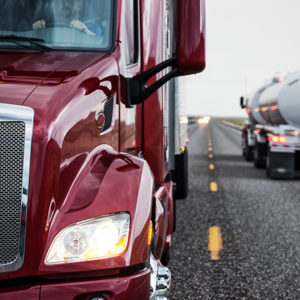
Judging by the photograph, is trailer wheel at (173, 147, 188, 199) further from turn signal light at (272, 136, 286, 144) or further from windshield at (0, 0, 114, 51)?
turn signal light at (272, 136, 286, 144)

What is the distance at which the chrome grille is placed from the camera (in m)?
2.58

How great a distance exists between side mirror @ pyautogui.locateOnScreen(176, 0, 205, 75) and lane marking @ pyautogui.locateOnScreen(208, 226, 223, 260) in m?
3.20

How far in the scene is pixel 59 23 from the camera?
3.62 meters

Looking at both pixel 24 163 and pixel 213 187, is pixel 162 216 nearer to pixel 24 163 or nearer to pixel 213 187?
pixel 24 163

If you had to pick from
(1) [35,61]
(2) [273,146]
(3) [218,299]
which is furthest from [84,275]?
(2) [273,146]

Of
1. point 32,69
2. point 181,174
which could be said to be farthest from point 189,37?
point 181,174

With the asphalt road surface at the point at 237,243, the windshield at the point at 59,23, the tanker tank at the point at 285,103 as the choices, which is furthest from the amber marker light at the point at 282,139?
the windshield at the point at 59,23

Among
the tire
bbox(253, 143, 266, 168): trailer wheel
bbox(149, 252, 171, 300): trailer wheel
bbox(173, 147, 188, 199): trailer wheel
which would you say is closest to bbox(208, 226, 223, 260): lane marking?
bbox(173, 147, 188, 199): trailer wheel

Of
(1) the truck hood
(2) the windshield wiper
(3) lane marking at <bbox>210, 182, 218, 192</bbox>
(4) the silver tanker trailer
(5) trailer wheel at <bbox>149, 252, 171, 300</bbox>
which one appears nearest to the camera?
(1) the truck hood

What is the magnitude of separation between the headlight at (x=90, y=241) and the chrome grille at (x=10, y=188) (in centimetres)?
19

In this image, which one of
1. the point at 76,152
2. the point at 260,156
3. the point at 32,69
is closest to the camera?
the point at 76,152

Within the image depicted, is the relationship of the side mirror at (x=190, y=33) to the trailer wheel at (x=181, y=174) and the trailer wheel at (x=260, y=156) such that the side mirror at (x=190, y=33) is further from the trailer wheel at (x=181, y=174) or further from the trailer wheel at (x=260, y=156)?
the trailer wheel at (x=260, y=156)

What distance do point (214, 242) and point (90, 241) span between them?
4297 millimetres

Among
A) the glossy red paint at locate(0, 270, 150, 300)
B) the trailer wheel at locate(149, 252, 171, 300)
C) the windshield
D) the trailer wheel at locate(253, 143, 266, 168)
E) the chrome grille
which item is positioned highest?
the windshield
